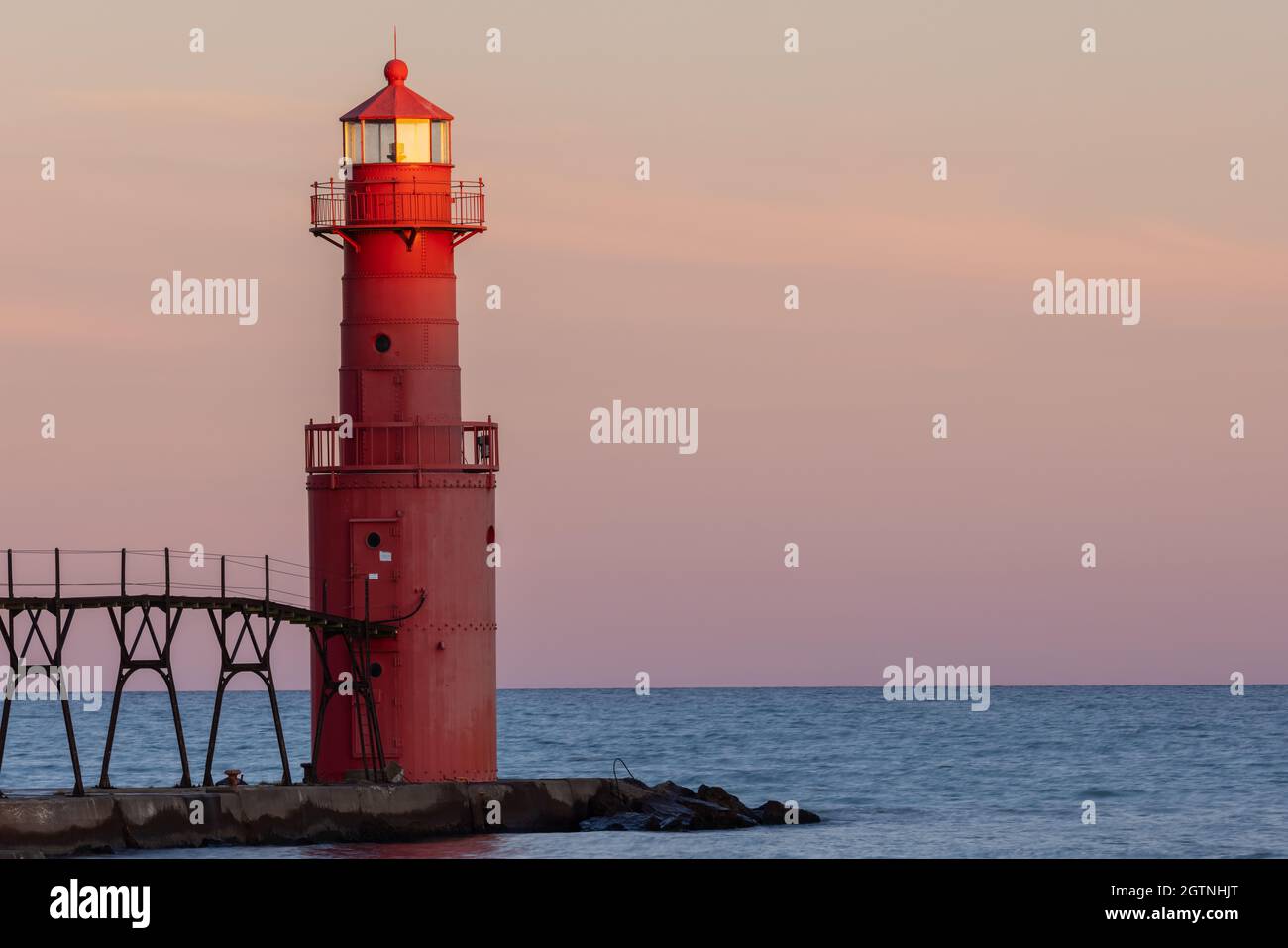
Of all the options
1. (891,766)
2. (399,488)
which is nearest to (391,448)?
(399,488)

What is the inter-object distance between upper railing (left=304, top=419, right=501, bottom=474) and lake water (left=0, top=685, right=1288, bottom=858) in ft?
23.8

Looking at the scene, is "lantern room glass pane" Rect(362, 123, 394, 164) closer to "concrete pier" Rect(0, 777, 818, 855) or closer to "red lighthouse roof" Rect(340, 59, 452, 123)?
"red lighthouse roof" Rect(340, 59, 452, 123)

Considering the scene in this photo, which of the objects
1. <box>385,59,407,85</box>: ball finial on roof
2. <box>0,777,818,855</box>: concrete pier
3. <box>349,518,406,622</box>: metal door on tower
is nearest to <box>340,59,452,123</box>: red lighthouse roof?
<box>385,59,407,85</box>: ball finial on roof

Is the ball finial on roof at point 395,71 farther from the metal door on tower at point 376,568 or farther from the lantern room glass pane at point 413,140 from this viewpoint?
the metal door on tower at point 376,568

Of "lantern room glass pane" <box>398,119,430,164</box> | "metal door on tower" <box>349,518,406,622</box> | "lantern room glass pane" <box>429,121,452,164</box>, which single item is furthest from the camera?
"lantern room glass pane" <box>429,121,452,164</box>

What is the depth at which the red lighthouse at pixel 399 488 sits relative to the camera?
48156 mm

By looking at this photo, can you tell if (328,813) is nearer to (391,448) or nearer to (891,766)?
(391,448)

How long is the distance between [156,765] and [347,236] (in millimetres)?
43120

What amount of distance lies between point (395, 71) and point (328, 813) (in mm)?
14566

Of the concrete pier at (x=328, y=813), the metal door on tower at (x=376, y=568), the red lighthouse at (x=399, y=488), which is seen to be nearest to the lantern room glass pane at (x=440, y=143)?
the red lighthouse at (x=399, y=488)

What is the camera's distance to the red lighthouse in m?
48.2

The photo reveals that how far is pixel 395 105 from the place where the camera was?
48.9 meters
